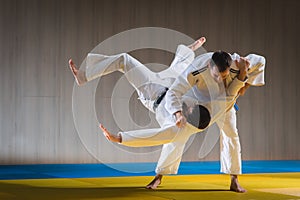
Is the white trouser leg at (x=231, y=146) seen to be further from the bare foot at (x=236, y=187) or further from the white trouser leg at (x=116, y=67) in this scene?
the white trouser leg at (x=116, y=67)

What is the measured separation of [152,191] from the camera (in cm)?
559

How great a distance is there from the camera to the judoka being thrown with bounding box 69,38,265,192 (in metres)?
5.04

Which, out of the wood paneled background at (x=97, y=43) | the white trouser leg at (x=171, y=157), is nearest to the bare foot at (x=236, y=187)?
the white trouser leg at (x=171, y=157)

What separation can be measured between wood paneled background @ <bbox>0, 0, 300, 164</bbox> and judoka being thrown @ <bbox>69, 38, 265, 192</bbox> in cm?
409

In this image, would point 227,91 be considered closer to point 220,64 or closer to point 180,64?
point 220,64

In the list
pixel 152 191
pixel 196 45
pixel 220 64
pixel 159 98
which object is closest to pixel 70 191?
pixel 152 191

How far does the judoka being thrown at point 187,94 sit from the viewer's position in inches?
199

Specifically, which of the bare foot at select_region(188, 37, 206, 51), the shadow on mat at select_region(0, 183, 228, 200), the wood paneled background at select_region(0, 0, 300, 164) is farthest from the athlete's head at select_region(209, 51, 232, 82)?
the wood paneled background at select_region(0, 0, 300, 164)

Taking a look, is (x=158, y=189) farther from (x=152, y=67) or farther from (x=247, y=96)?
(x=247, y=96)

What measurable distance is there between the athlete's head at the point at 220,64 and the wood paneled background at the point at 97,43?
5006mm

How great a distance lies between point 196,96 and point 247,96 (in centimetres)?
605

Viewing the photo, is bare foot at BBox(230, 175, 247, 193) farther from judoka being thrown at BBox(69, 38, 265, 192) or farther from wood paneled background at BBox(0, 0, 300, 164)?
wood paneled background at BBox(0, 0, 300, 164)

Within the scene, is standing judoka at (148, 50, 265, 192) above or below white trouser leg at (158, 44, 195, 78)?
below

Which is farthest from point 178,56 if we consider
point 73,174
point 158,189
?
point 73,174
